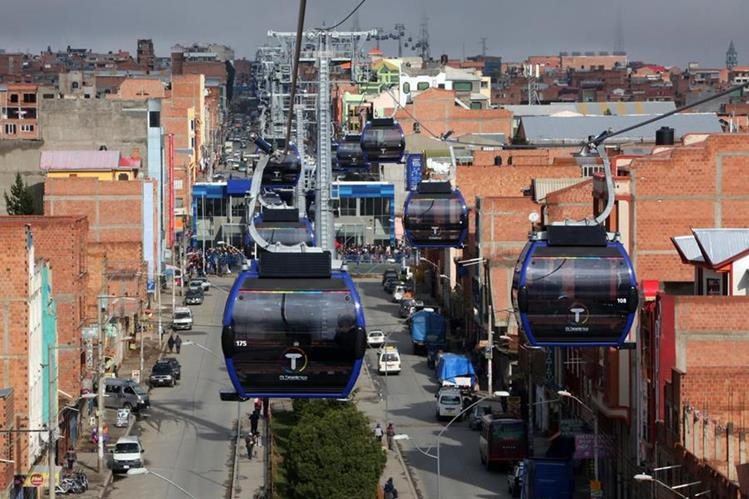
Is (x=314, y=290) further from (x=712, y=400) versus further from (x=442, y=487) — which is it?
(x=442, y=487)

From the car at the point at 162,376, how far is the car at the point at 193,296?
86.5 ft

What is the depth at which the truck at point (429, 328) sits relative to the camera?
3538 inches

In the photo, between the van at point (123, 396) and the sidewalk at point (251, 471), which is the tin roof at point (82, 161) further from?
the sidewalk at point (251, 471)

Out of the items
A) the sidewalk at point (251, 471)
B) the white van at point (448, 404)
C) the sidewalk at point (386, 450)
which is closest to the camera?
the sidewalk at point (251, 471)

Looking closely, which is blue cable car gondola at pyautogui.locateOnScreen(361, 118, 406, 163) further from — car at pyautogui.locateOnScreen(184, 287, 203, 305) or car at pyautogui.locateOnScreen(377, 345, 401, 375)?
car at pyautogui.locateOnScreen(184, 287, 203, 305)

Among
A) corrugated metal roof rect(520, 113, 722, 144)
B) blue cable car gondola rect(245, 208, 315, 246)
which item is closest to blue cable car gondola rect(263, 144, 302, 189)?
blue cable car gondola rect(245, 208, 315, 246)

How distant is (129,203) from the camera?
11119 cm

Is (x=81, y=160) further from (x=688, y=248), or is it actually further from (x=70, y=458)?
(x=688, y=248)

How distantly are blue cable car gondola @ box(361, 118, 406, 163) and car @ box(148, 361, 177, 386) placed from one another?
9914 mm

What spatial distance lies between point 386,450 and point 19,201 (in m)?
53.1

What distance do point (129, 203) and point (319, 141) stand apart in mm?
46176

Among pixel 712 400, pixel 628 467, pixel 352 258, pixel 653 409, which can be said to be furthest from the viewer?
pixel 352 258

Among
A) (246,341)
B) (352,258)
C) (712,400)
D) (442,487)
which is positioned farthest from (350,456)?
(352,258)

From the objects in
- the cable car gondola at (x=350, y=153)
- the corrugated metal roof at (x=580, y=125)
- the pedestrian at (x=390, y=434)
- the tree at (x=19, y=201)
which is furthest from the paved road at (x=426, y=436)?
the corrugated metal roof at (x=580, y=125)
